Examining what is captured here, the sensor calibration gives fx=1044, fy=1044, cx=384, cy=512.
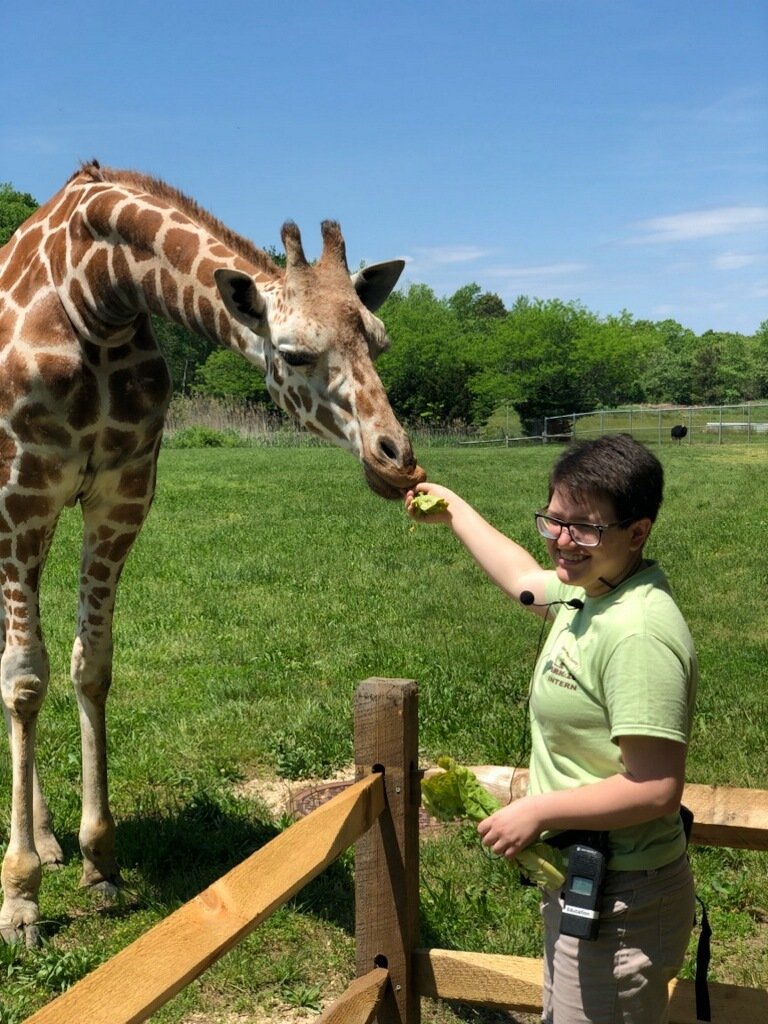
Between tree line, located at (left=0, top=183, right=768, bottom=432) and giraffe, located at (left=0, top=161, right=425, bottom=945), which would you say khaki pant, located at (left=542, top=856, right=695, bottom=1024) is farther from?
tree line, located at (left=0, top=183, right=768, bottom=432)

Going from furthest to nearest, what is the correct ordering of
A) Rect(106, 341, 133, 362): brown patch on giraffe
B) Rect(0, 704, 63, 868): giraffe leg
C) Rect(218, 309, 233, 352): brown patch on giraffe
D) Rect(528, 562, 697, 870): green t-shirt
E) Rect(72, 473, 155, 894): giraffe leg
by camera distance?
Rect(0, 704, 63, 868): giraffe leg < Rect(72, 473, 155, 894): giraffe leg < Rect(106, 341, 133, 362): brown patch on giraffe < Rect(218, 309, 233, 352): brown patch on giraffe < Rect(528, 562, 697, 870): green t-shirt

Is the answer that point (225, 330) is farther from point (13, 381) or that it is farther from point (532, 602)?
point (532, 602)

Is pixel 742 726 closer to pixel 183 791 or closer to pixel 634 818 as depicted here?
pixel 183 791

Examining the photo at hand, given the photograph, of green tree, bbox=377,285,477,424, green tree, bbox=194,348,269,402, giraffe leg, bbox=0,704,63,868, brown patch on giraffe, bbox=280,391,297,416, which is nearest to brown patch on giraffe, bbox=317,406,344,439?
brown patch on giraffe, bbox=280,391,297,416

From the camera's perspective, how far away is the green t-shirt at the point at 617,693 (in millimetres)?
2174

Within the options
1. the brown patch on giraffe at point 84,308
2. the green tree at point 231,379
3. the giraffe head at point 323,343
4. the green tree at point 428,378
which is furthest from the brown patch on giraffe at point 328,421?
the green tree at point 231,379

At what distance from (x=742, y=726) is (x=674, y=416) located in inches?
1930

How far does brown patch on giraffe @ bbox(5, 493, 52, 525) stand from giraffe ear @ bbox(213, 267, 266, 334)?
1.18 m

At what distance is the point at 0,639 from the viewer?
185 inches

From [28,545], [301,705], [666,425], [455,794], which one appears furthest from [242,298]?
[666,425]

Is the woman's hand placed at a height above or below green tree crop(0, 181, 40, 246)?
below

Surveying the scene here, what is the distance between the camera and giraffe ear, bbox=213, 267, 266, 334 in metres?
3.58

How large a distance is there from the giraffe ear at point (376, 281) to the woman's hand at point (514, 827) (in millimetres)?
2249

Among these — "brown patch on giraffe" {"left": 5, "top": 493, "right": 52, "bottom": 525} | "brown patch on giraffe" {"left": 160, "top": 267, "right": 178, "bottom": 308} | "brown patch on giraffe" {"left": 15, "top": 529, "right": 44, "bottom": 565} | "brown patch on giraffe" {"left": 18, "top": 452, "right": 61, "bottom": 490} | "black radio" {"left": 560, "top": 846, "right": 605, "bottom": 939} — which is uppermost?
"brown patch on giraffe" {"left": 160, "top": 267, "right": 178, "bottom": 308}
